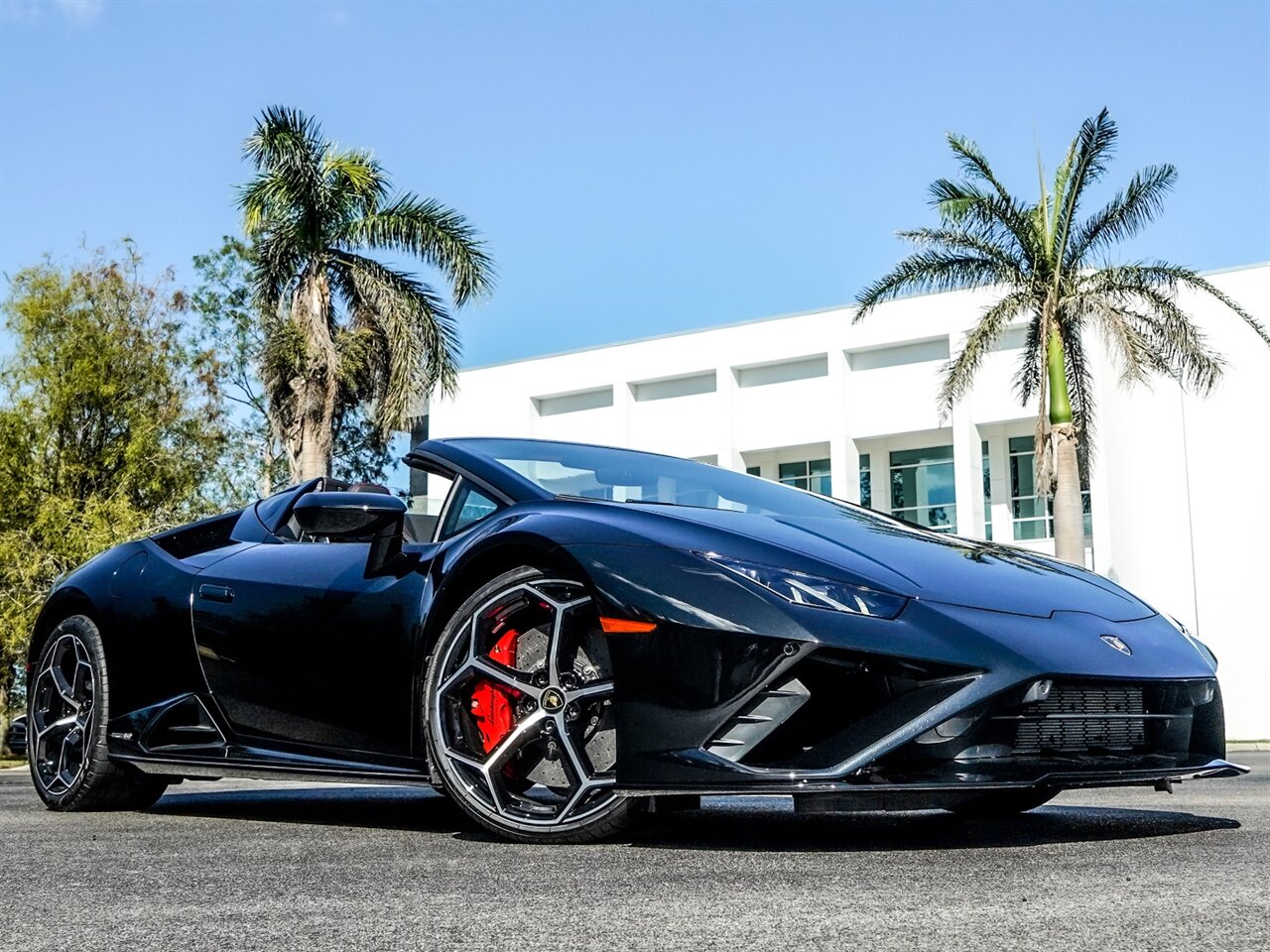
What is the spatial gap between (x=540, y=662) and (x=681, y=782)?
0.62 m

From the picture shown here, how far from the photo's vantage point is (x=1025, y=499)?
127 feet

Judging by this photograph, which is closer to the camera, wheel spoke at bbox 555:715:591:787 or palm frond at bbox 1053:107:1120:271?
wheel spoke at bbox 555:715:591:787

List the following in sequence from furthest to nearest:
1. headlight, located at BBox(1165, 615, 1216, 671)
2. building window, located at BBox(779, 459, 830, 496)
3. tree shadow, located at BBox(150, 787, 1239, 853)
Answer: building window, located at BBox(779, 459, 830, 496) → headlight, located at BBox(1165, 615, 1216, 671) → tree shadow, located at BBox(150, 787, 1239, 853)

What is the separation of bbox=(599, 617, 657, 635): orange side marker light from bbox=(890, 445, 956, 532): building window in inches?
1420

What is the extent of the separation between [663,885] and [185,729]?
2568 mm

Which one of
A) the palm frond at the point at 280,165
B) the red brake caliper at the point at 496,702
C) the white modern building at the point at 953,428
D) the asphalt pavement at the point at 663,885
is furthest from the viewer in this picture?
the white modern building at the point at 953,428

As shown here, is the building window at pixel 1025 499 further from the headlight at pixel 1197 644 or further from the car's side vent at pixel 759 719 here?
the car's side vent at pixel 759 719

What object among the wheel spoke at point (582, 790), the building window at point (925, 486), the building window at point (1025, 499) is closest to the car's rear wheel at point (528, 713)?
the wheel spoke at point (582, 790)

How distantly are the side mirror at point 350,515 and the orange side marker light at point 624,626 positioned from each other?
3.08 ft

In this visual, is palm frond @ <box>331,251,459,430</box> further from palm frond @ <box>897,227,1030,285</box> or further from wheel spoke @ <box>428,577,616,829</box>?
wheel spoke @ <box>428,577,616,829</box>

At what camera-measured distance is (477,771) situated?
3932 millimetres

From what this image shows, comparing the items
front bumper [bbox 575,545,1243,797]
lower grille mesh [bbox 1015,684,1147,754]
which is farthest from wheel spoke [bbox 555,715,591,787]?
lower grille mesh [bbox 1015,684,1147,754]

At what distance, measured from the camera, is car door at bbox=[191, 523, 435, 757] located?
4.30m

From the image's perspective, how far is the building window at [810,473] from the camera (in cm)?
4141
